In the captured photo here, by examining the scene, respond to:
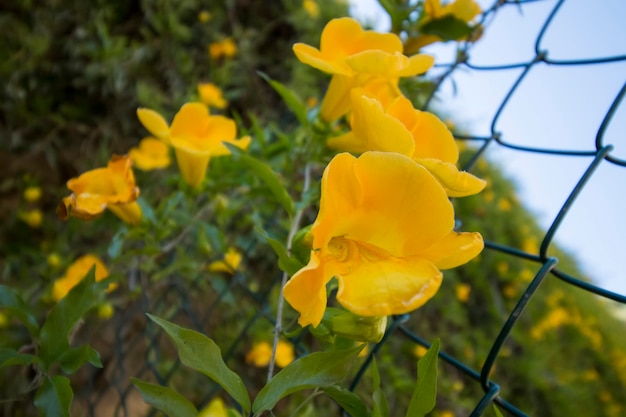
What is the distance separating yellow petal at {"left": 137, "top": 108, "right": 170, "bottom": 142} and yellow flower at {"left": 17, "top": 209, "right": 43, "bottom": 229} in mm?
1172

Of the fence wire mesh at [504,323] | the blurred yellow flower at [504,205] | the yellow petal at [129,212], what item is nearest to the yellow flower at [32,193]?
the fence wire mesh at [504,323]

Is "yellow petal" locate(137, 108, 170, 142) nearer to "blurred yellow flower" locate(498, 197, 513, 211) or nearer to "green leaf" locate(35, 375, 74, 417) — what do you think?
"green leaf" locate(35, 375, 74, 417)

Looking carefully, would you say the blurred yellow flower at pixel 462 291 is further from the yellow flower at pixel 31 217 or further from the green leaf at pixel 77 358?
the green leaf at pixel 77 358

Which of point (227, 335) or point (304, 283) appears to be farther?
point (227, 335)

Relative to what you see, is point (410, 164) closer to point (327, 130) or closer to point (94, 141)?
point (327, 130)

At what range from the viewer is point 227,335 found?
159cm

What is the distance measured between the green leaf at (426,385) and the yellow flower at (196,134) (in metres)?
0.36

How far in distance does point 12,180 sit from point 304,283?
1.62 metres

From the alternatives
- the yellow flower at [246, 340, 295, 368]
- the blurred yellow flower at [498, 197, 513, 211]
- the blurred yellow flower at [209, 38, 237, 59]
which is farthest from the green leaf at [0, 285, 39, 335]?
the blurred yellow flower at [498, 197, 513, 211]

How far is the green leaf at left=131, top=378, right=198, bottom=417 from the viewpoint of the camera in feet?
1.18

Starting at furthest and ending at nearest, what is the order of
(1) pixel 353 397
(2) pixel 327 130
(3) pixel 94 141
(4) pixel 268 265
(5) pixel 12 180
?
(4) pixel 268 265
(3) pixel 94 141
(5) pixel 12 180
(2) pixel 327 130
(1) pixel 353 397

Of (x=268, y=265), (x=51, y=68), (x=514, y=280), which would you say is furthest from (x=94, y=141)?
(x=514, y=280)

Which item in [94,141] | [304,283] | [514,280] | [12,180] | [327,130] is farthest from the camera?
[514,280]

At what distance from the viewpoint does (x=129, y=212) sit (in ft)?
2.18
